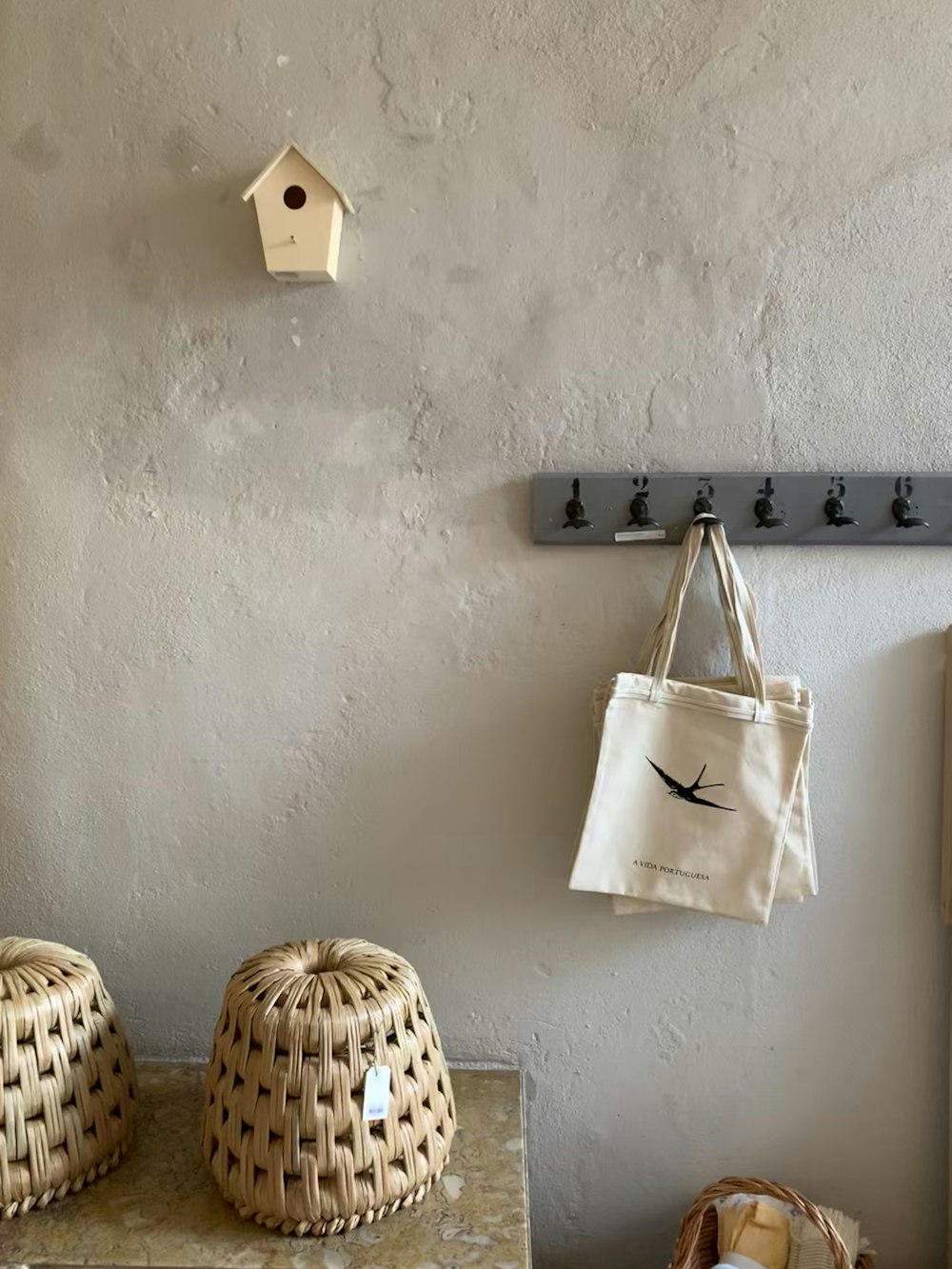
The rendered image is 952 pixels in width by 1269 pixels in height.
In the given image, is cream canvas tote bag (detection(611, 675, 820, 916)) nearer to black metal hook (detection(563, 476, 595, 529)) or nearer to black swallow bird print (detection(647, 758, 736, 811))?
black swallow bird print (detection(647, 758, 736, 811))

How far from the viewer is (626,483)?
135 centimetres

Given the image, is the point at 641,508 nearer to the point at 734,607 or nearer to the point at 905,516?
the point at 734,607

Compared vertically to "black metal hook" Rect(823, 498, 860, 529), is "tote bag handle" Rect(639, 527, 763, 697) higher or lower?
lower

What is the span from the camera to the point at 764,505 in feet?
4.37

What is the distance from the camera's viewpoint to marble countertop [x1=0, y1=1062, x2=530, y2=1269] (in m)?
1.08

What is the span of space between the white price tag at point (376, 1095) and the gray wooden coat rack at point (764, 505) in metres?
0.67

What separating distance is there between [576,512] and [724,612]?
223mm

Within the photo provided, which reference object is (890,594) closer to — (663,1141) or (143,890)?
(663,1141)

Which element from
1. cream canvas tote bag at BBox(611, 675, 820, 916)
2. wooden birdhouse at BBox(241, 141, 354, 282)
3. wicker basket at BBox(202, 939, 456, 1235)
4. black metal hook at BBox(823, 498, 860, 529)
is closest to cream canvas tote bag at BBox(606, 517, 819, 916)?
cream canvas tote bag at BBox(611, 675, 820, 916)

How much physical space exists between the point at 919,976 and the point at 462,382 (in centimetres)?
99

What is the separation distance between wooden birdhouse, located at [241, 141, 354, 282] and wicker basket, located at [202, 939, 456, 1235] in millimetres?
853

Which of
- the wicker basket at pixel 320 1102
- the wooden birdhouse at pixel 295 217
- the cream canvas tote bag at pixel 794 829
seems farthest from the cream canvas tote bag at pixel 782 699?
the wooden birdhouse at pixel 295 217

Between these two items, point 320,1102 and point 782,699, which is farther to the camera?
point 782,699

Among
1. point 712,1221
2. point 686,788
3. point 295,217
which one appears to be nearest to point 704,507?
point 686,788
